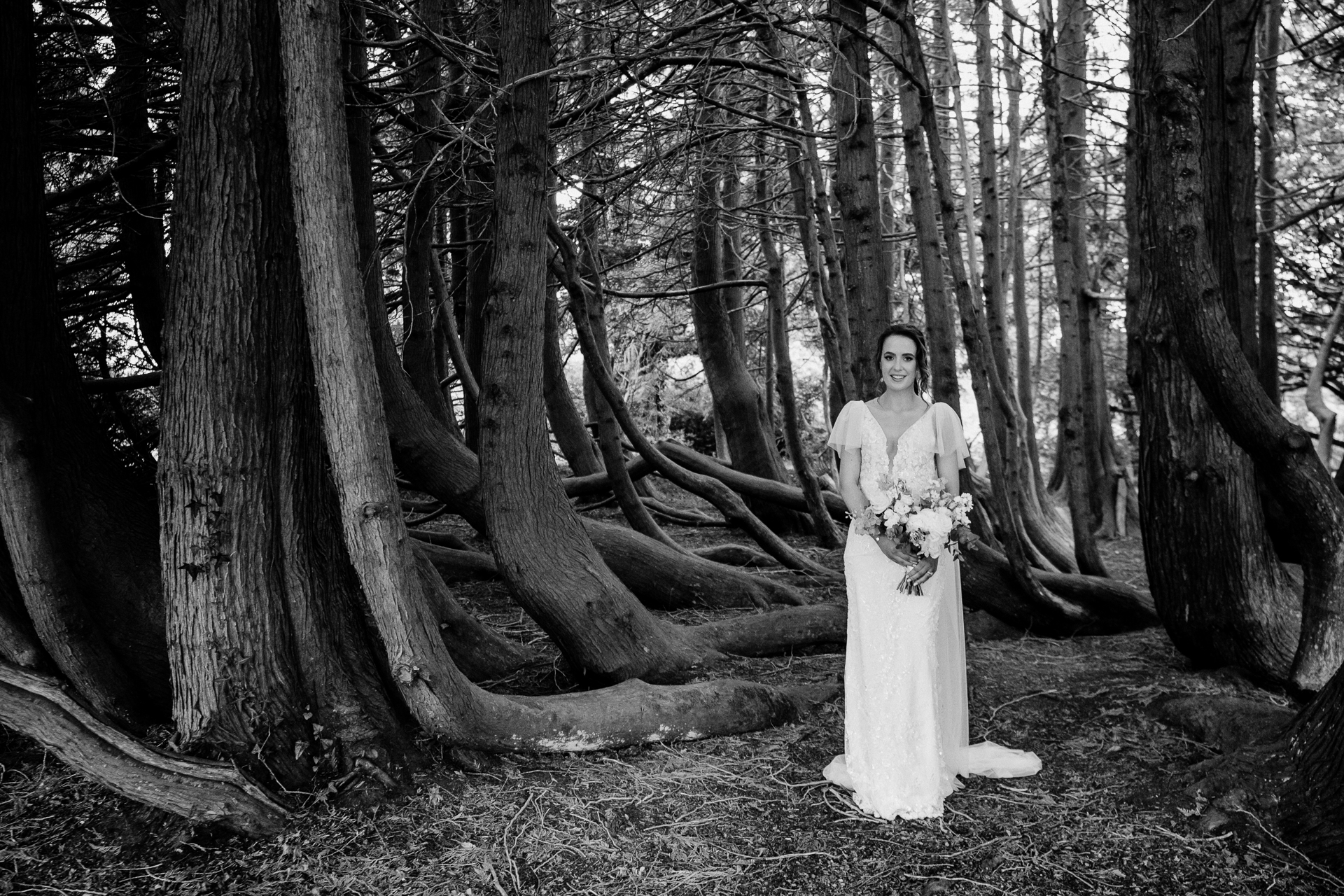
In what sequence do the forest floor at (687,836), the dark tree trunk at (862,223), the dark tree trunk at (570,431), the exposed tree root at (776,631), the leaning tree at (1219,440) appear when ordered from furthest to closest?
the dark tree trunk at (570,431)
the dark tree trunk at (862,223)
the exposed tree root at (776,631)
the leaning tree at (1219,440)
the forest floor at (687,836)

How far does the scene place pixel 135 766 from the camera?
3.95m

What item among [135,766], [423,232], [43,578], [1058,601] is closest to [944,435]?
[1058,601]

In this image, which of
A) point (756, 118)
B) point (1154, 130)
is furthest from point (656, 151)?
point (1154, 130)

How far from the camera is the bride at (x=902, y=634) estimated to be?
179 inches

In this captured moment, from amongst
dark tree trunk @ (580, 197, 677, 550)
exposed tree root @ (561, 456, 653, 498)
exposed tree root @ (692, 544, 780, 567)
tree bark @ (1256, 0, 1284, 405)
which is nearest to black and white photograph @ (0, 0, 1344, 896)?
dark tree trunk @ (580, 197, 677, 550)

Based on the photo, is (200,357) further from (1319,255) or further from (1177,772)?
(1319,255)

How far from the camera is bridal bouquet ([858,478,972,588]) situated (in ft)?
15.2

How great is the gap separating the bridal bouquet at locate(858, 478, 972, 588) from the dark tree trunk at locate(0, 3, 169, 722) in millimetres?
3492

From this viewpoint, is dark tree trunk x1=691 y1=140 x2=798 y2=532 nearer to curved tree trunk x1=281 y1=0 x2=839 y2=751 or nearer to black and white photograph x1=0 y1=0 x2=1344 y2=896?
black and white photograph x1=0 y1=0 x2=1344 y2=896

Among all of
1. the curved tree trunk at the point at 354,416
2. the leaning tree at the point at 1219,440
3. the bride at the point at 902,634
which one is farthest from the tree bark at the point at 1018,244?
the curved tree trunk at the point at 354,416

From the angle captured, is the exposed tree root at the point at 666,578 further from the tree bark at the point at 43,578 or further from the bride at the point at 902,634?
the tree bark at the point at 43,578

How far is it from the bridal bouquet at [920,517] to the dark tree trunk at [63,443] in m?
3.49

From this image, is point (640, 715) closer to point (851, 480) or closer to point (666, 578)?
point (851, 480)

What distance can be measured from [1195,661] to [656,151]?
15.7ft
